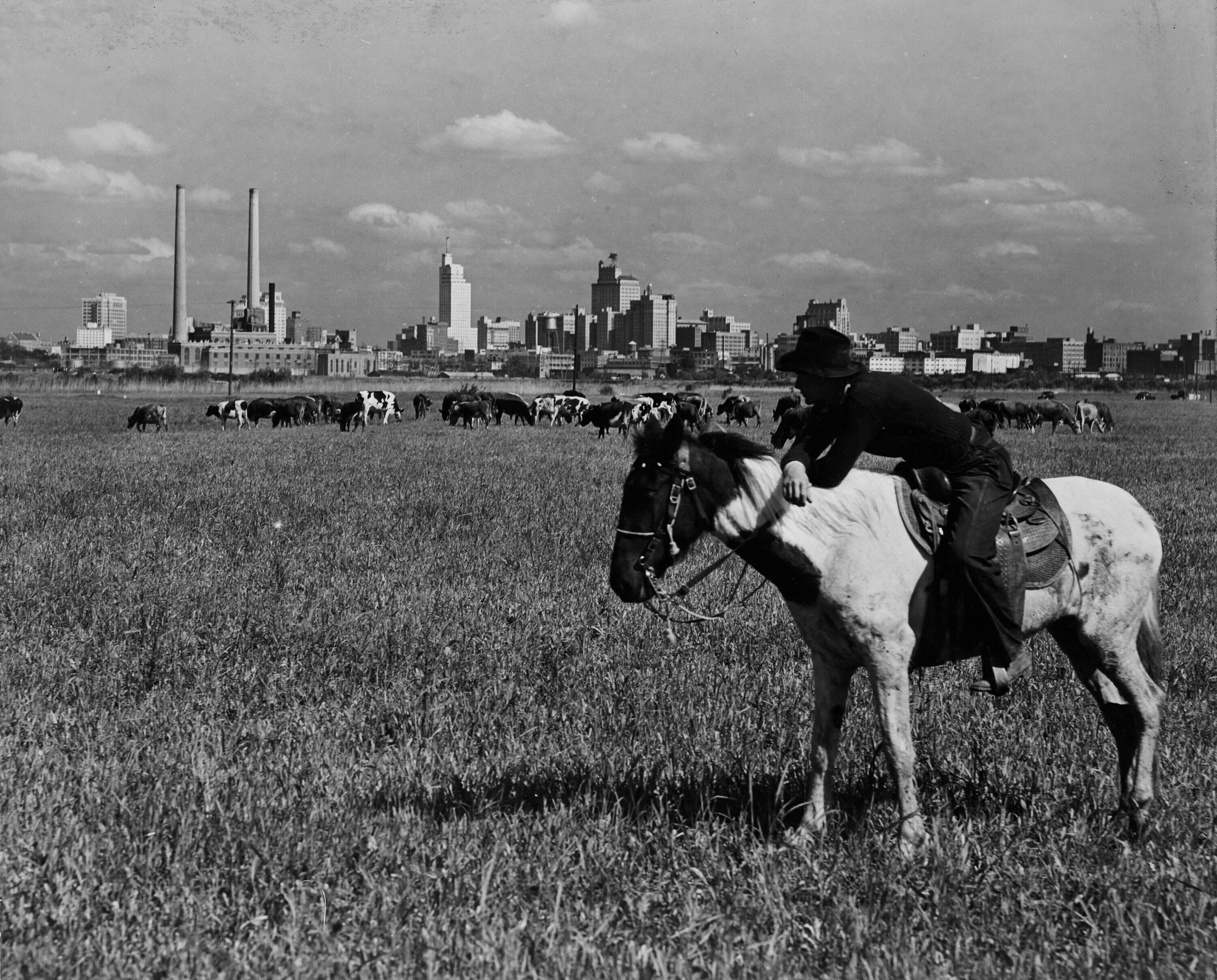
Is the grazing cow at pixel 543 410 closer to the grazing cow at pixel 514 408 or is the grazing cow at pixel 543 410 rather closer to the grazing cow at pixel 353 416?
the grazing cow at pixel 514 408

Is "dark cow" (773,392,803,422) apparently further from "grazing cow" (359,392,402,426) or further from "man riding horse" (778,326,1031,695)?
"man riding horse" (778,326,1031,695)

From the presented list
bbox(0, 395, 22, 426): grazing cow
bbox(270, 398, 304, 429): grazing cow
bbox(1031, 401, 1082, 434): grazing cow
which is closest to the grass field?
bbox(0, 395, 22, 426): grazing cow

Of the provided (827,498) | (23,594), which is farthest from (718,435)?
(23,594)

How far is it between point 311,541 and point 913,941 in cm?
955

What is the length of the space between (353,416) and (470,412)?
5.71 metres

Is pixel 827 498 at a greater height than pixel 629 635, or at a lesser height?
greater

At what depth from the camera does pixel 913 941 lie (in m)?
4.05

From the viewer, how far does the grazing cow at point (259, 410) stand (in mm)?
49000

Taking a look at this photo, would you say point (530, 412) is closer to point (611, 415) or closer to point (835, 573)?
point (611, 415)

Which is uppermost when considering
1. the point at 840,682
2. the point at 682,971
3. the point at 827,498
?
the point at 827,498

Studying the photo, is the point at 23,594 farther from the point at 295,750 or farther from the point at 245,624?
the point at 295,750

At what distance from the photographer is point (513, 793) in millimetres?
5500

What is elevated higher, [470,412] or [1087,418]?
[1087,418]

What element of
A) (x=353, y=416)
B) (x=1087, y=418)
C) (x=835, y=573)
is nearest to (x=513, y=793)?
(x=835, y=573)
